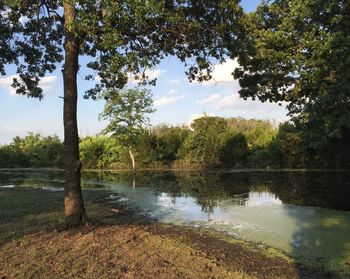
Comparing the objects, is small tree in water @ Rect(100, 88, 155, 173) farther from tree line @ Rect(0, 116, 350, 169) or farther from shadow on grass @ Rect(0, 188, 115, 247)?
shadow on grass @ Rect(0, 188, 115, 247)

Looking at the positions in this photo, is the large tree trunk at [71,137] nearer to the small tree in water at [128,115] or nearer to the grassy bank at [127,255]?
the grassy bank at [127,255]

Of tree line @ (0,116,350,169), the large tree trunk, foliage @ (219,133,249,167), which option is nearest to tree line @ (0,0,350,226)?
the large tree trunk

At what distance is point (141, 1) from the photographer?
26.1 feet

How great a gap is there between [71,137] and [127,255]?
354 centimetres

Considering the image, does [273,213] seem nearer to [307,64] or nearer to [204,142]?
[307,64]

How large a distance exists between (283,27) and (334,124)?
18.1 feet

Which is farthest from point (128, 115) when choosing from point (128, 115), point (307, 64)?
point (307, 64)

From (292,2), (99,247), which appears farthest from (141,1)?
(292,2)

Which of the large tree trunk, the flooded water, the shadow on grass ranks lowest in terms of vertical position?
the flooded water

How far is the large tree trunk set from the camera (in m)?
9.60

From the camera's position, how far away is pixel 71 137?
31.9ft

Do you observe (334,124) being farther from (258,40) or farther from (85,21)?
(85,21)

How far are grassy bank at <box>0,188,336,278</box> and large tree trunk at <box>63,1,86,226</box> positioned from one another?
1.28 ft

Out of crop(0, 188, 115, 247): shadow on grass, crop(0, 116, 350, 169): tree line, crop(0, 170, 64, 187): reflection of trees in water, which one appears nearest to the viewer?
crop(0, 188, 115, 247): shadow on grass
